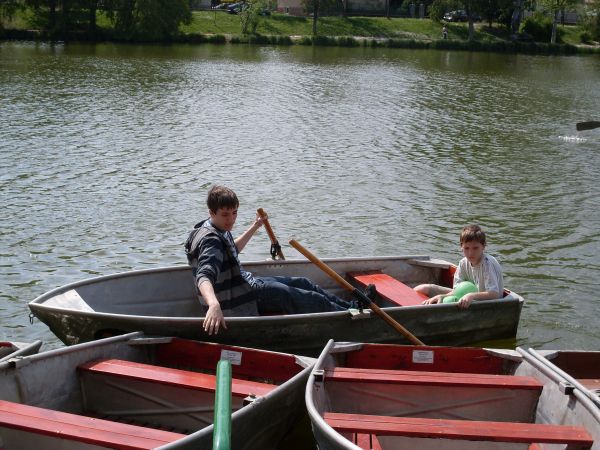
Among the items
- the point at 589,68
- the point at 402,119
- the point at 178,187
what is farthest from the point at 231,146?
the point at 589,68

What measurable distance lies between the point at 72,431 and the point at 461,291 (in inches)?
171

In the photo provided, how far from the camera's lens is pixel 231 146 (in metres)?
19.8

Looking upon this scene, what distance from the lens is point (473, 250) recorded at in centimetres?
806

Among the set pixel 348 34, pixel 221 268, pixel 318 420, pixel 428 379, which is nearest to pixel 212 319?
pixel 221 268

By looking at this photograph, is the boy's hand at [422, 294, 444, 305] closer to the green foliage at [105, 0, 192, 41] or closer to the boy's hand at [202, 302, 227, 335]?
the boy's hand at [202, 302, 227, 335]

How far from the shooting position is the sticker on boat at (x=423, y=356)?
6.85 m

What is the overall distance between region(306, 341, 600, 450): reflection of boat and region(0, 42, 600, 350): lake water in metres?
2.86

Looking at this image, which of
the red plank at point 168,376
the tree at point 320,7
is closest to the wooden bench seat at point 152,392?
the red plank at point 168,376

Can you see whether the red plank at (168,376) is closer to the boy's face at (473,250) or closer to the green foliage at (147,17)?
the boy's face at (473,250)

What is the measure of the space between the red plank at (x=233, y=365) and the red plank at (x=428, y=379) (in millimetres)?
372

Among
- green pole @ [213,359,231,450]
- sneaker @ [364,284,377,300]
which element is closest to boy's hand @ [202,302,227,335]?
green pole @ [213,359,231,450]

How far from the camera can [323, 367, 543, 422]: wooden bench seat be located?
6363mm

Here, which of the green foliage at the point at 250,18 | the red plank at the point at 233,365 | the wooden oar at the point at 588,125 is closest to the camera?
the red plank at the point at 233,365

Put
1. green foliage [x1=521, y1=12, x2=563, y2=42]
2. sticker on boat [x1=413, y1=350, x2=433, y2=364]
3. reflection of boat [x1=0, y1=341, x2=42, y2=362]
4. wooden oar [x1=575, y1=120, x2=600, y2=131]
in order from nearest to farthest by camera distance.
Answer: reflection of boat [x1=0, y1=341, x2=42, y2=362], sticker on boat [x1=413, y1=350, x2=433, y2=364], wooden oar [x1=575, y1=120, x2=600, y2=131], green foliage [x1=521, y1=12, x2=563, y2=42]
